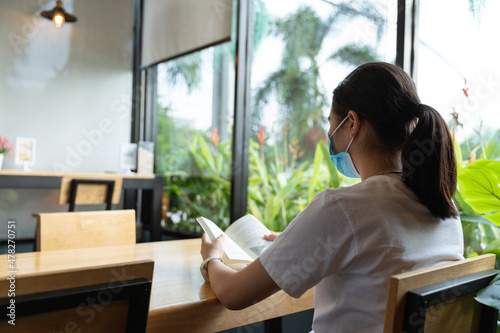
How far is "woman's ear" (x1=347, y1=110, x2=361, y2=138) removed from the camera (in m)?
0.98

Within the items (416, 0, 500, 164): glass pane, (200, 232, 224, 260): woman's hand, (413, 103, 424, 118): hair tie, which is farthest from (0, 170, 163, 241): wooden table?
(413, 103, 424, 118): hair tie

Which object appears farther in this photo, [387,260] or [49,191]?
[49,191]

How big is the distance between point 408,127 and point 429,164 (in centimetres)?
12

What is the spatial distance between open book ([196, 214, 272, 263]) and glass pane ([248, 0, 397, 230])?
138 cm

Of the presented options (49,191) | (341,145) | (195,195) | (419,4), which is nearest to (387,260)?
(341,145)

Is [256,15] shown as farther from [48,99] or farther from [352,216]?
[352,216]

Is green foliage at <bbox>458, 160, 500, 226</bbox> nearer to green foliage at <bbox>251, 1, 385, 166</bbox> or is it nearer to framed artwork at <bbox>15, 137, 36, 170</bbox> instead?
green foliage at <bbox>251, 1, 385, 166</bbox>

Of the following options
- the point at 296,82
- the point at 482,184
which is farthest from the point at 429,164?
the point at 296,82

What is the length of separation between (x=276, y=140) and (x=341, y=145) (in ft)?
7.62

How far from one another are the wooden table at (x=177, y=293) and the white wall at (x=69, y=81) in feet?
9.05

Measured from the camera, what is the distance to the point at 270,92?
143 inches

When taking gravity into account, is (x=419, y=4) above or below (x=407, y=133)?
above

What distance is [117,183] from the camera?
3293mm

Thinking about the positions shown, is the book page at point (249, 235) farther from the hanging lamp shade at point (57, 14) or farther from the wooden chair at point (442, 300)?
the hanging lamp shade at point (57, 14)
